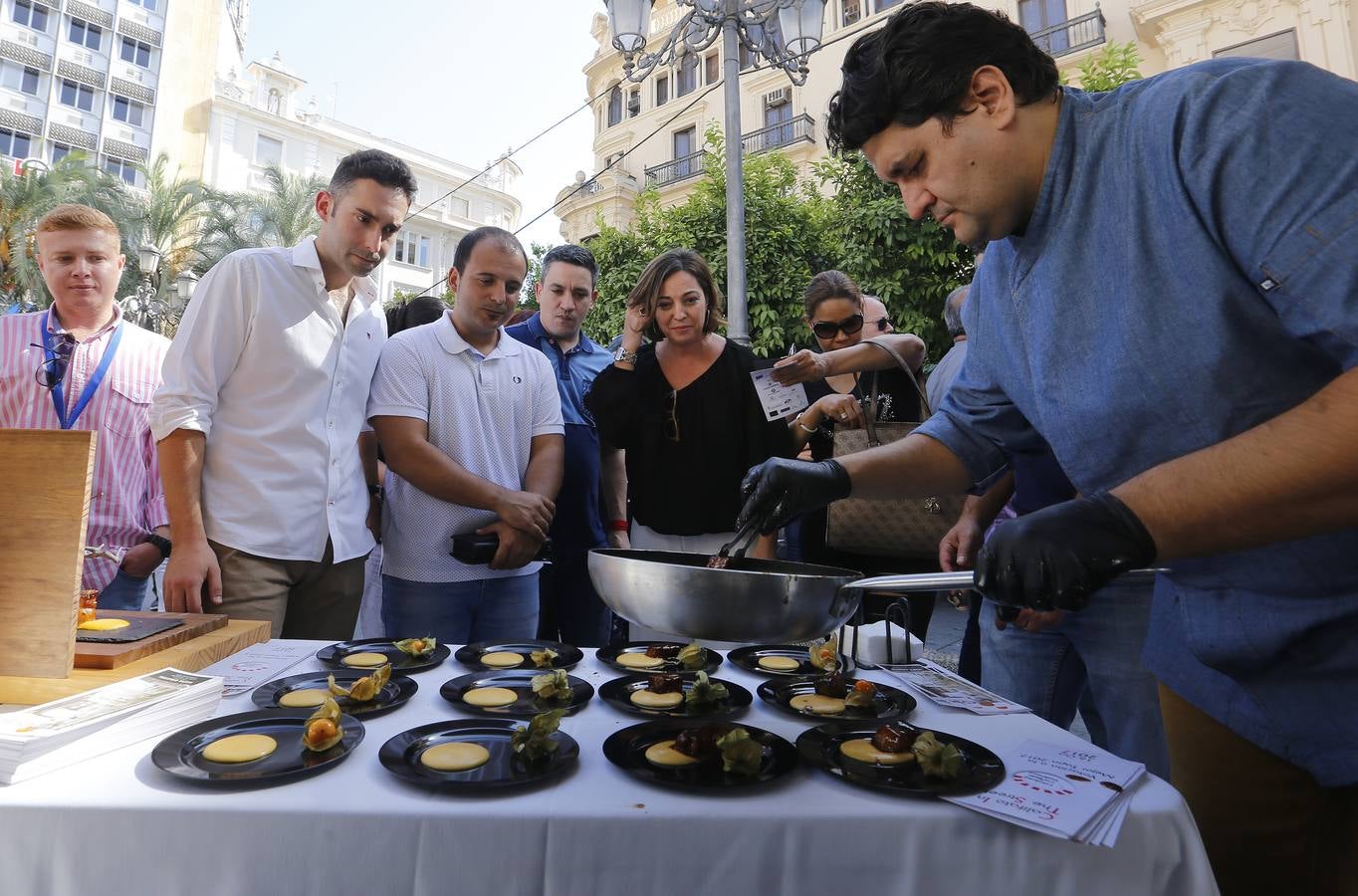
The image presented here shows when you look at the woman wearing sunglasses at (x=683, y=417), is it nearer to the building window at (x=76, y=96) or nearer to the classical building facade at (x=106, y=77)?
the classical building facade at (x=106, y=77)

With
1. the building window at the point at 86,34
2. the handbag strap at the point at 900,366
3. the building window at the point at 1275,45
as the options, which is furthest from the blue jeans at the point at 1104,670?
the building window at the point at 86,34

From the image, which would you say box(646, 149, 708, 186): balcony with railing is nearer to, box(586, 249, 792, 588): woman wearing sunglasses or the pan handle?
box(586, 249, 792, 588): woman wearing sunglasses

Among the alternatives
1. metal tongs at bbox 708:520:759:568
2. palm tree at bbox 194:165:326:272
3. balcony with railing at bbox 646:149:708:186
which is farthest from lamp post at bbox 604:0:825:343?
palm tree at bbox 194:165:326:272

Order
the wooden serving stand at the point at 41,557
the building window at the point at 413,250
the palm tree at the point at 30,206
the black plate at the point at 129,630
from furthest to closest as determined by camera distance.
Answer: the building window at the point at 413,250
the palm tree at the point at 30,206
the black plate at the point at 129,630
the wooden serving stand at the point at 41,557

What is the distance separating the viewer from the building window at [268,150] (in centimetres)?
3094

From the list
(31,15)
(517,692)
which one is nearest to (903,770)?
(517,692)

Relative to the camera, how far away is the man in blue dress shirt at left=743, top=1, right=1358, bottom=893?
788mm

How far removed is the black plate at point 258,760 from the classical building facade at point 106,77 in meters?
30.3

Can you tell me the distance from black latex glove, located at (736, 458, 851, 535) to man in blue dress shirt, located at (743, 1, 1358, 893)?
15.0 inches

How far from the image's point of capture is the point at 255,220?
2298cm

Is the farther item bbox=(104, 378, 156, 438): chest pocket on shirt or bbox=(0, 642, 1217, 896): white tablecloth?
bbox=(104, 378, 156, 438): chest pocket on shirt

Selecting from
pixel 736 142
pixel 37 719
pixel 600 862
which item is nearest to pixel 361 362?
pixel 37 719

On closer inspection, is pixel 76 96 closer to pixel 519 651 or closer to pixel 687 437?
pixel 687 437

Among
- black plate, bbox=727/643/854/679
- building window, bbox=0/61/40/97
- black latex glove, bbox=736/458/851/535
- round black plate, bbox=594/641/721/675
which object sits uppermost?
building window, bbox=0/61/40/97
